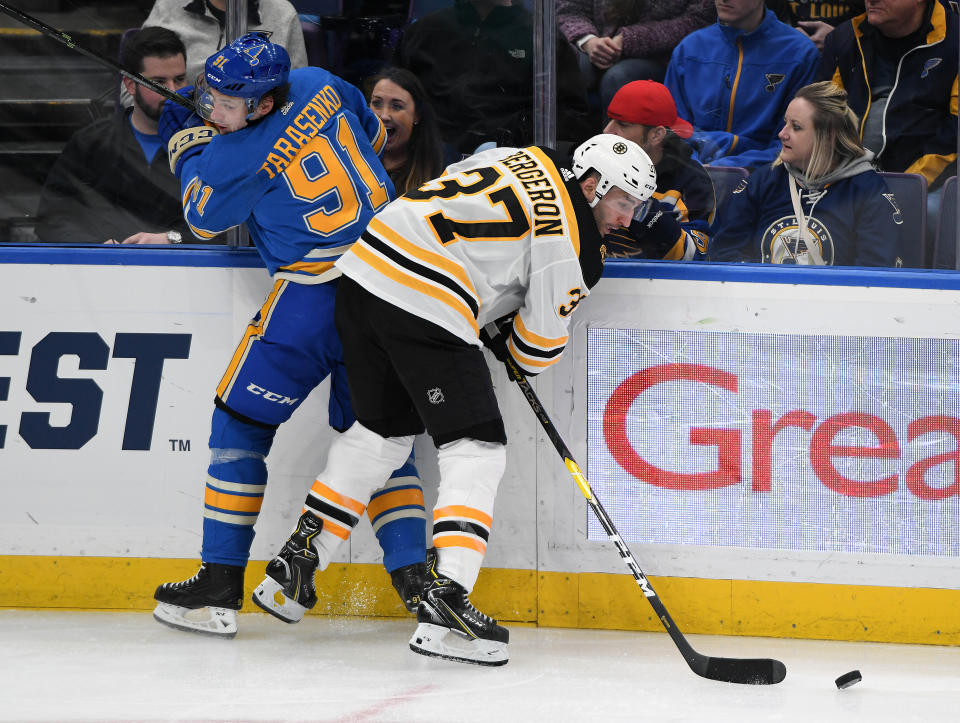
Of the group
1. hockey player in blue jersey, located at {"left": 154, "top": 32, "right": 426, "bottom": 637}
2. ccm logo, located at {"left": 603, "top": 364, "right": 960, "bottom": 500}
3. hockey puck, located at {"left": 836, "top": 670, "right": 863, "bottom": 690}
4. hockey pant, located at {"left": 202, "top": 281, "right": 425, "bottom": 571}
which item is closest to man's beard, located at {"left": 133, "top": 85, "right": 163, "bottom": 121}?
hockey player in blue jersey, located at {"left": 154, "top": 32, "right": 426, "bottom": 637}

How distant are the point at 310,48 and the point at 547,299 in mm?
1113

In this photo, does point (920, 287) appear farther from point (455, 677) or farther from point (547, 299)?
point (455, 677)

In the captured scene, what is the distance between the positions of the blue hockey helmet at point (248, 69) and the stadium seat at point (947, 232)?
5.53ft

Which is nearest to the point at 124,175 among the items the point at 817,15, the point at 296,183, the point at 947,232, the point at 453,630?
the point at 296,183

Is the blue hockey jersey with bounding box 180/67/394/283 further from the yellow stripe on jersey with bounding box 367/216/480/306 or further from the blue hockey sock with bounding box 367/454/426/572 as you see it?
the blue hockey sock with bounding box 367/454/426/572

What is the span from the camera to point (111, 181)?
10.5 ft

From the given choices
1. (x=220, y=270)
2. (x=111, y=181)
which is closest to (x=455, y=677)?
(x=220, y=270)

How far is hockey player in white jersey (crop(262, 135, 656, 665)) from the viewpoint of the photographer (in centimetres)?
249

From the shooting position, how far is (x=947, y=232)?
2.96 meters

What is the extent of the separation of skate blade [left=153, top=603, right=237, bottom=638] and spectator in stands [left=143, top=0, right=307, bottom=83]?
55.4 inches

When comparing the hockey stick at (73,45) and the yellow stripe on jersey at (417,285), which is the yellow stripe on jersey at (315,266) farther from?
the hockey stick at (73,45)

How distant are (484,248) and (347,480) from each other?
0.61 meters

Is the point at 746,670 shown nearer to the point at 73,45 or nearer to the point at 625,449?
the point at 625,449

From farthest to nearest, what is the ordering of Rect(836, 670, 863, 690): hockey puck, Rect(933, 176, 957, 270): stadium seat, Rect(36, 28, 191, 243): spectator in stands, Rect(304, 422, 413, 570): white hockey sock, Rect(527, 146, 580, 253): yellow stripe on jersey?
Rect(36, 28, 191, 243): spectator in stands < Rect(933, 176, 957, 270): stadium seat < Rect(304, 422, 413, 570): white hockey sock < Rect(527, 146, 580, 253): yellow stripe on jersey < Rect(836, 670, 863, 690): hockey puck
